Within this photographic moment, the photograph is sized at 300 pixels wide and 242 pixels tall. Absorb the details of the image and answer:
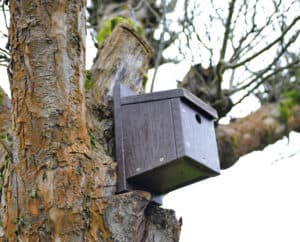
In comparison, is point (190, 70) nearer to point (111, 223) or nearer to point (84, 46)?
point (84, 46)

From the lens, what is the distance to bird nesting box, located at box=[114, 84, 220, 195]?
2.22 meters

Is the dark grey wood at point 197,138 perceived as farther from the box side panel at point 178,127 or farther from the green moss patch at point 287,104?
the green moss patch at point 287,104

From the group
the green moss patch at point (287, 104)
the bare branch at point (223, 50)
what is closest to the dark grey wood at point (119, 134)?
the bare branch at point (223, 50)

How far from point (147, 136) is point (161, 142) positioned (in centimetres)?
7

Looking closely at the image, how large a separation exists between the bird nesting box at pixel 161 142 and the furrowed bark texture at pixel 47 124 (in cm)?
32

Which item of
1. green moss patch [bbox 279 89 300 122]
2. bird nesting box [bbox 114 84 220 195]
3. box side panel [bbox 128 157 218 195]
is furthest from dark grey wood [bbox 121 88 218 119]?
green moss patch [bbox 279 89 300 122]

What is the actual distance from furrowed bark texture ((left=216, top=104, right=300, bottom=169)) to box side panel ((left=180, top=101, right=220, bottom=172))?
90cm

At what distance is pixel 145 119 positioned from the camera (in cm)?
234

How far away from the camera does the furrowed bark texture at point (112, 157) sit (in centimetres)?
200

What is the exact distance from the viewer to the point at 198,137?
2.35 meters

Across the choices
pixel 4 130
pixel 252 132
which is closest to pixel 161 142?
pixel 4 130

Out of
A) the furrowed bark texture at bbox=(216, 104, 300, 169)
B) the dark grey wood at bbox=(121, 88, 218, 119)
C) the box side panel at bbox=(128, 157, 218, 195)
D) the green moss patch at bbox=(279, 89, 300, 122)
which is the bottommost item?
the box side panel at bbox=(128, 157, 218, 195)

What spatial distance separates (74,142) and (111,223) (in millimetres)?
292

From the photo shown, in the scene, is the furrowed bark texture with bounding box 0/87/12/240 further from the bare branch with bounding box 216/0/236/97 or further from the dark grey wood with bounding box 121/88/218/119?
the bare branch with bounding box 216/0/236/97
